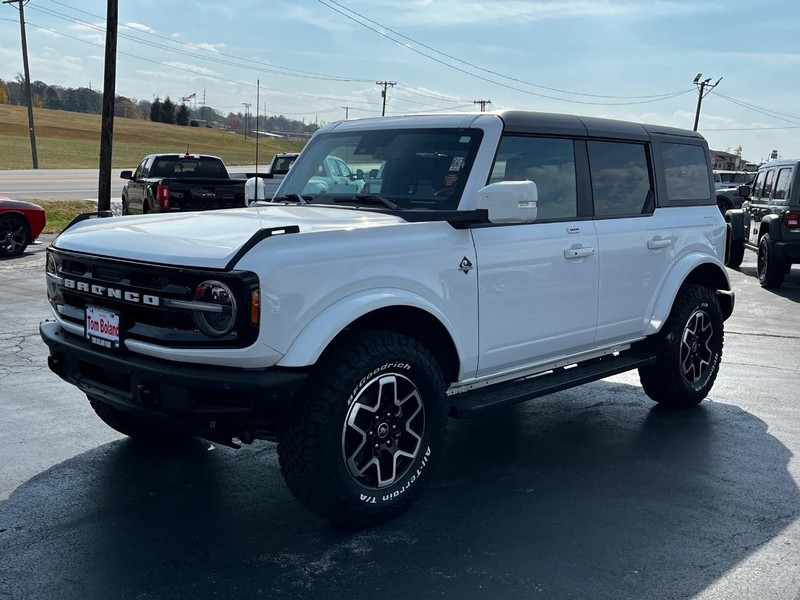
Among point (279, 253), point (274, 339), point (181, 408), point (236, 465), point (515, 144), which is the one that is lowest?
point (236, 465)

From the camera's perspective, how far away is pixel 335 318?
3.80 meters

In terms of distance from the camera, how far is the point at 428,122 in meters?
5.12

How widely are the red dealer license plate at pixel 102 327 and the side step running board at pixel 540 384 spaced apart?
1762 millimetres

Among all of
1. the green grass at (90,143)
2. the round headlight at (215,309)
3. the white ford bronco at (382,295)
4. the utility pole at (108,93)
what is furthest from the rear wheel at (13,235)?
the green grass at (90,143)

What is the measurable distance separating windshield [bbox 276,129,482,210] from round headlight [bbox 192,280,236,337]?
57.7 inches

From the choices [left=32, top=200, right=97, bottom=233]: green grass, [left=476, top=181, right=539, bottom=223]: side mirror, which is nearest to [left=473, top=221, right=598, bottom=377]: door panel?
[left=476, top=181, right=539, bottom=223]: side mirror

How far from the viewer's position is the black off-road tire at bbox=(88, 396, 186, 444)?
5.06 metres

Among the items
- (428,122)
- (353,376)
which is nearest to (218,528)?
(353,376)

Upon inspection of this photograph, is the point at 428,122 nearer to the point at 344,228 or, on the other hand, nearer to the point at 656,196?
the point at 344,228

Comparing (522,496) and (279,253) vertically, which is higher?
(279,253)

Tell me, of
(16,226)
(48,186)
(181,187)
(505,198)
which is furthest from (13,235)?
(48,186)

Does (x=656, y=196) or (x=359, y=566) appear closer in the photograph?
(x=359, y=566)

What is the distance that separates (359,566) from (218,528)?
2.60 ft

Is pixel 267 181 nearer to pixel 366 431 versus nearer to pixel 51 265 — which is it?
pixel 51 265
